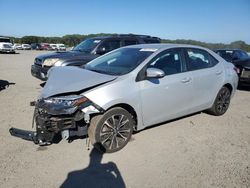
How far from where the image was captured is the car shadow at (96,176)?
3375 millimetres

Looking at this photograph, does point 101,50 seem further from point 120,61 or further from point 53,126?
point 53,126

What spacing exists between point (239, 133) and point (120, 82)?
2766mm

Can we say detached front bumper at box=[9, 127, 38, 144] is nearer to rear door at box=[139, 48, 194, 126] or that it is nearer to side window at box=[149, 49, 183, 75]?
rear door at box=[139, 48, 194, 126]

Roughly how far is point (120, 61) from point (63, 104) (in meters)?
1.58

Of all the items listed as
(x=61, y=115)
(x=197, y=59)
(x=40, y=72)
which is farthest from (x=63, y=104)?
(x=40, y=72)

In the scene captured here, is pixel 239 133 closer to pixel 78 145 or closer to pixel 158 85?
pixel 158 85

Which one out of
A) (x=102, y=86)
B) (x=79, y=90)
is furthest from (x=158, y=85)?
(x=79, y=90)

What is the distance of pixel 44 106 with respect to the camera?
3896 millimetres

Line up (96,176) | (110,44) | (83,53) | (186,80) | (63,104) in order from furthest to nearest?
(110,44) → (83,53) → (186,80) → (63,104) → (96,176)

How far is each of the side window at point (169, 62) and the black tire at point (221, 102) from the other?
156 cm

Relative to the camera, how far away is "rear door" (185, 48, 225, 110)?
17.6ft

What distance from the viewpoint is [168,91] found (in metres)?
4.77

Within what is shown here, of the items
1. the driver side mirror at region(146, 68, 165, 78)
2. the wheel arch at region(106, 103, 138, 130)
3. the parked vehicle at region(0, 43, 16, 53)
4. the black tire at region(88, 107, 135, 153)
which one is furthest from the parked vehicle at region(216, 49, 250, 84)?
the parked vehicle at region(0, 43, 16, 53)

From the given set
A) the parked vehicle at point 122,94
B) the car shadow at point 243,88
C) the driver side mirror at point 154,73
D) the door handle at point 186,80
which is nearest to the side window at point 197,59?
the parked vehicle at point 122,94
